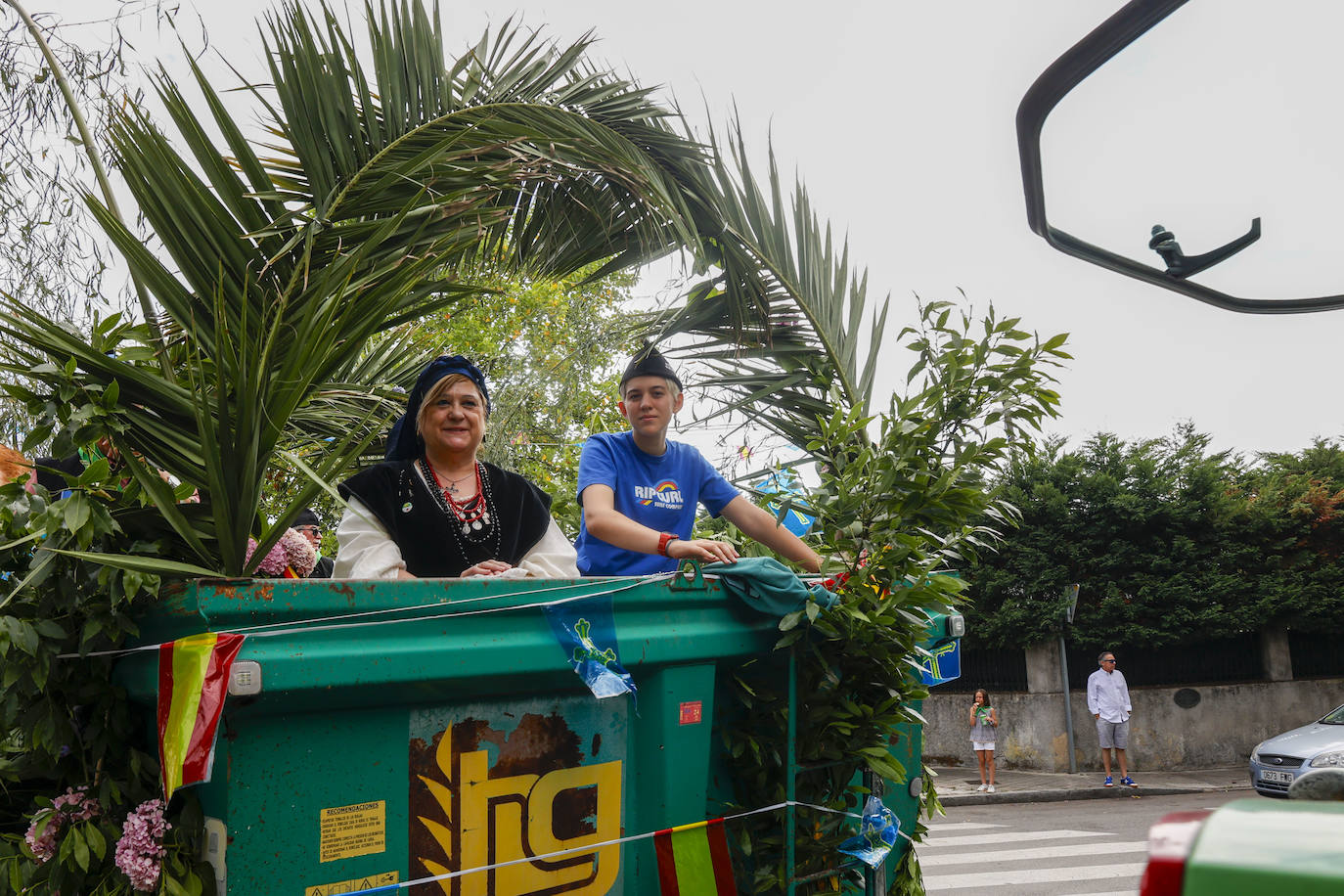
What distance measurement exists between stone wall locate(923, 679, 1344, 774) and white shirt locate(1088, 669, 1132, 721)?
5.30ft

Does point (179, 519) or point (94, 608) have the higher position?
point (179, 519)

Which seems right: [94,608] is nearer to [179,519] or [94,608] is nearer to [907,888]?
[179,519]

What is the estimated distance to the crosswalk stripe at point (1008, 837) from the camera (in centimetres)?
968

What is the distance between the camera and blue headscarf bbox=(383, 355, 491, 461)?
120 inches

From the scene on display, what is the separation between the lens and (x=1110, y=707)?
541 inches

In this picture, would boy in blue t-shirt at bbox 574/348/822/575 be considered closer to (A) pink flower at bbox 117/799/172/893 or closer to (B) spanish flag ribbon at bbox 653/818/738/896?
(B) spanish flag ribbon at bbox 653/818/738/896

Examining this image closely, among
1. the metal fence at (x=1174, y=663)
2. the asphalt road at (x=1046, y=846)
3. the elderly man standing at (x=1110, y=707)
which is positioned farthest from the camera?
the metal fence at (x=1174, y=663)

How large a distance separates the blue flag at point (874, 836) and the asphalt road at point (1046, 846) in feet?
10.8

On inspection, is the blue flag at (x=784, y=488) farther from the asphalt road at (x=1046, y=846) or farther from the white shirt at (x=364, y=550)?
the asphalt road at (x=1046, y=846)

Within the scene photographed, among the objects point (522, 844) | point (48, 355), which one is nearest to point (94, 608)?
point (48, 355)

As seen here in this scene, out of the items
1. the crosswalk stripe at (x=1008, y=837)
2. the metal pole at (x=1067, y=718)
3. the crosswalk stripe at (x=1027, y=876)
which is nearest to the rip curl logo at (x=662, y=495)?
the crosswalk stripe at (x=1027, y=876)

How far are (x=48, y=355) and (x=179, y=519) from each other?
39cm

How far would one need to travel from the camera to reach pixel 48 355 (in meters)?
1.96

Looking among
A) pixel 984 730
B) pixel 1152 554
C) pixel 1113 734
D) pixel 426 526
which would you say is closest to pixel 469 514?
pixel 426 526
